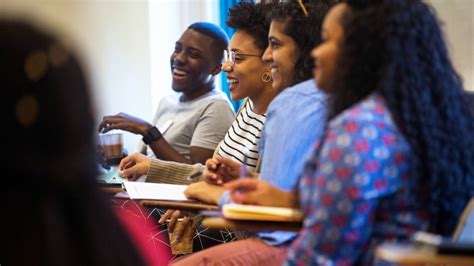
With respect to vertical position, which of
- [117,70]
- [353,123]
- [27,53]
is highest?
[27,53]

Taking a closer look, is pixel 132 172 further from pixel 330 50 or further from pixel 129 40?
pixel 129 40

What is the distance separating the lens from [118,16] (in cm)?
461

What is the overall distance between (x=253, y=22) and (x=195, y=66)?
0.76m

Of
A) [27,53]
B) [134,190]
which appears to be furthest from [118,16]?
[27,53]

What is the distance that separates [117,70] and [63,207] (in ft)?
12.5

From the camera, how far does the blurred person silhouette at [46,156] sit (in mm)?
860

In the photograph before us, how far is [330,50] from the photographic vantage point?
151 centimetres

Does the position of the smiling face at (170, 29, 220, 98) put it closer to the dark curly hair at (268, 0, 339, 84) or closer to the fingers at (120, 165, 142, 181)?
the fingers at (120, 165, 142, 181)

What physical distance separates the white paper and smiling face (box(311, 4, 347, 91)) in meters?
0.69

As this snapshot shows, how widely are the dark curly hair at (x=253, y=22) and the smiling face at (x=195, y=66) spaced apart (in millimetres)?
689

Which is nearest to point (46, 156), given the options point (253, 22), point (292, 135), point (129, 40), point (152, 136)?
point (292, 135)

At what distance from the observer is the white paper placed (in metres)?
2.07

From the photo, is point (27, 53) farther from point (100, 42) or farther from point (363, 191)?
point (100, 42)

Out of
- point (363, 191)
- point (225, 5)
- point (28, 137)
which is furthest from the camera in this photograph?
point (225, 5)
